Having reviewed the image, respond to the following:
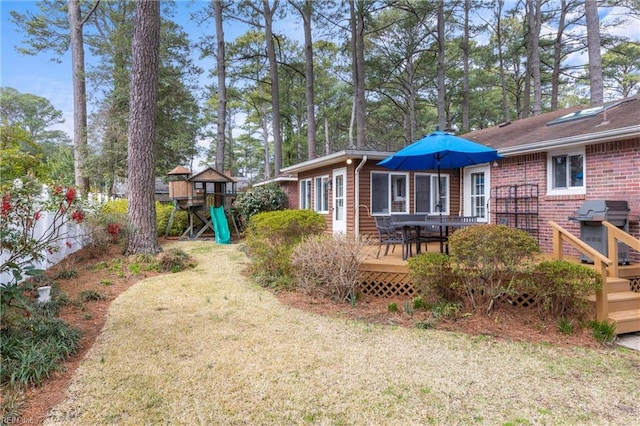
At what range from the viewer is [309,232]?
680cm

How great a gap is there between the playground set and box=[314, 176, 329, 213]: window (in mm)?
3433

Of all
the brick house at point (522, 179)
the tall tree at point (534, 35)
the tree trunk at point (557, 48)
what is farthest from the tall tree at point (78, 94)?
the tree trunk at point (557, 48)

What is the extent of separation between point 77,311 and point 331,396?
3.82 metres

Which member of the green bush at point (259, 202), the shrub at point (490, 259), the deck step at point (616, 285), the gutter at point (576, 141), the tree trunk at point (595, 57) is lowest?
the deck step at point (616, 285)

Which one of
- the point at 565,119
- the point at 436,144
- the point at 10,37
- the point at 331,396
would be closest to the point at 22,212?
the point at 331,396

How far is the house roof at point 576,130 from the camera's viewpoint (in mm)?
5957

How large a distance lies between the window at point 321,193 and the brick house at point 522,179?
0.11 ft

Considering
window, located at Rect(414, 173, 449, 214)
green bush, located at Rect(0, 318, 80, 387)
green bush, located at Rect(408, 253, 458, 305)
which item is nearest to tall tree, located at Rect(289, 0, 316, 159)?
window, located at Rect(414, 173, 449, 214)

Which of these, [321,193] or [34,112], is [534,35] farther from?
[34,112]

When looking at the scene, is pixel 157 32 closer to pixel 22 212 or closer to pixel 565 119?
pixel 22 212

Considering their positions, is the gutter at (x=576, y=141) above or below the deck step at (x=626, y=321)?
above

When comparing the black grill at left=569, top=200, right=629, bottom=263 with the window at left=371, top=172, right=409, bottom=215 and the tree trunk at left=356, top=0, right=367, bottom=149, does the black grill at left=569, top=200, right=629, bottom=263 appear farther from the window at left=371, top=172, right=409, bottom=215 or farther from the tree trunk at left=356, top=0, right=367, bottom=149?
the tree trunk at left=356, top=0, right=367, bottom=149

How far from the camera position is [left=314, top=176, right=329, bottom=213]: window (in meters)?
11.5

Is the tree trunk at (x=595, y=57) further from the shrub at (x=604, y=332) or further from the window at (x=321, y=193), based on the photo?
the shrub at (x=604, y=332)
